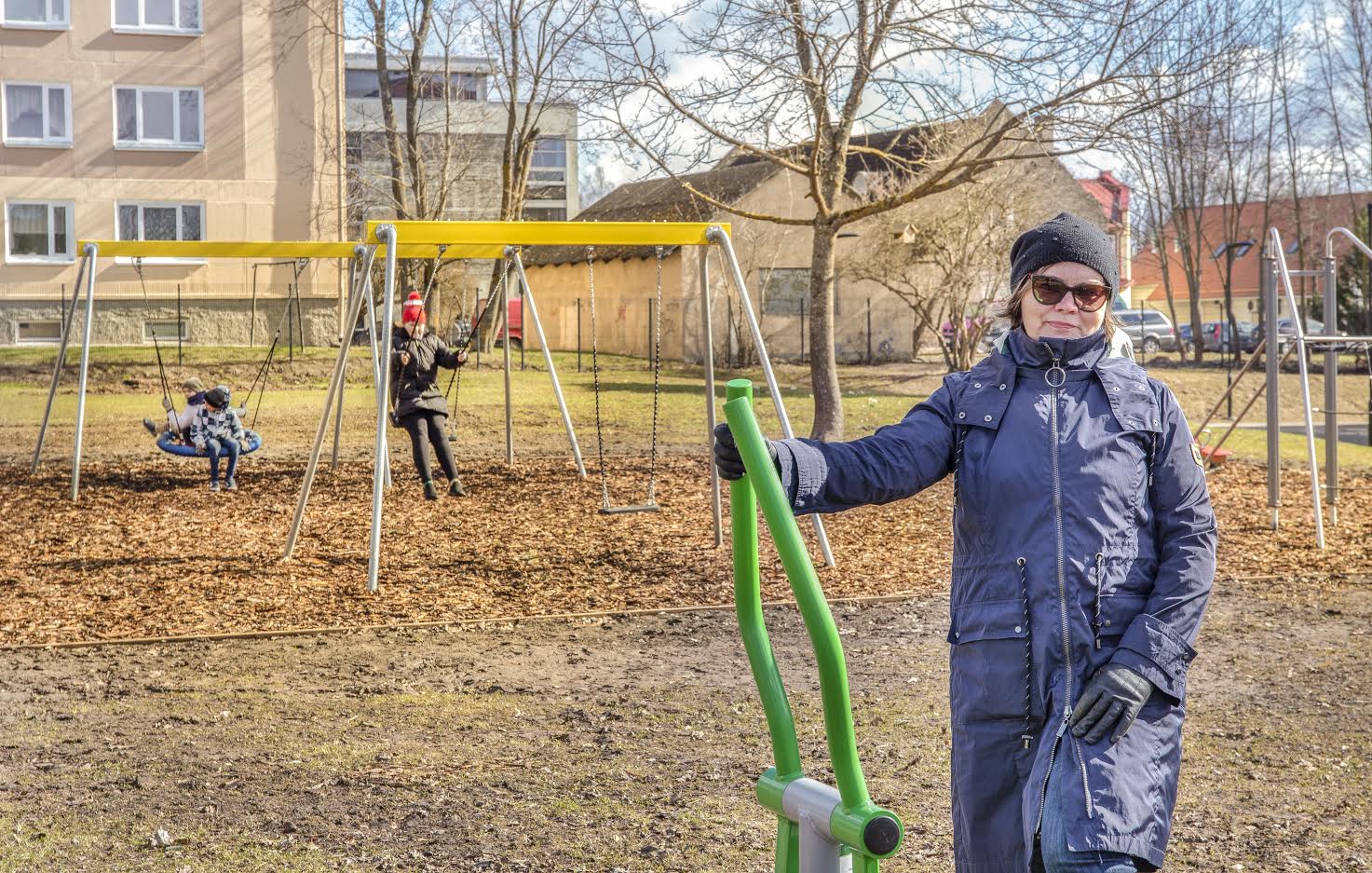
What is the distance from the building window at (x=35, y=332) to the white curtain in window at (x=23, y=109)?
4.08m

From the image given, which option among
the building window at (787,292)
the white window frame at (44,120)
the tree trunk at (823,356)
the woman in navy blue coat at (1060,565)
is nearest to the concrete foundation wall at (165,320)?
the white window frame at (44,120)

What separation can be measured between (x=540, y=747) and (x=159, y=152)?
2890 centimetres

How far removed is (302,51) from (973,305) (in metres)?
15.9

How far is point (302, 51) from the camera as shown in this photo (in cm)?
3200

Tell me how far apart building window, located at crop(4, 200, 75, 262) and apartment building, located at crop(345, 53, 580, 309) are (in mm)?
6143

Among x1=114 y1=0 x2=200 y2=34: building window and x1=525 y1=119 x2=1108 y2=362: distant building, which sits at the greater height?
x1=114 y1=0 x2=200 y2=34: building window

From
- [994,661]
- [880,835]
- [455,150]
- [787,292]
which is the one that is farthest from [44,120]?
[880,835]

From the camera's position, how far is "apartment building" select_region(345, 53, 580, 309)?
3206cm

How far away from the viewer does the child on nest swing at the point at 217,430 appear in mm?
13875

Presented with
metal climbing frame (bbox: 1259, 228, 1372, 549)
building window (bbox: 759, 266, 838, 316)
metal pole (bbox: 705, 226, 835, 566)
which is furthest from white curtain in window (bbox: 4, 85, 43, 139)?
metal climbing frame (bbox: 1259, 228, 1372, 549)

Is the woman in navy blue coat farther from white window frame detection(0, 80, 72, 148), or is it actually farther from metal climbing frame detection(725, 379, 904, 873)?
white window frame detection(0, 80, 72, 148)

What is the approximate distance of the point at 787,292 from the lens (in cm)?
3403

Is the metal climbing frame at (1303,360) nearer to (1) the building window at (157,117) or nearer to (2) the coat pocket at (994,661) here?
(2) the coat pocket at (994,661)

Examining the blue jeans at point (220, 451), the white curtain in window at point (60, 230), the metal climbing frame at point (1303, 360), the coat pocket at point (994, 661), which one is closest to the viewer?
the coat pocket at point (994, 661)
